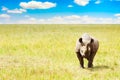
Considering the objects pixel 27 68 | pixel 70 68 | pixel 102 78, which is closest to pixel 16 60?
pixel 27 68

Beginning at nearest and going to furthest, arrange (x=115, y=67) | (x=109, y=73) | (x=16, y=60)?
(x=109, y=73), (x=115, y=67), (x=16, y=60)

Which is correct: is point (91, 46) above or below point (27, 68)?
above

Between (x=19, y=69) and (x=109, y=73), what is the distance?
382 centimetres

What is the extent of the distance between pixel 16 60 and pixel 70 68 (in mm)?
3481

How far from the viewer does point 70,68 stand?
13234 mm

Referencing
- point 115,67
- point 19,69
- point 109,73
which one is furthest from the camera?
point 115,67

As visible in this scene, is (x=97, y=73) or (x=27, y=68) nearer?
(x=97, y=73)

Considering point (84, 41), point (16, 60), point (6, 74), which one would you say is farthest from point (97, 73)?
point (16, 60)

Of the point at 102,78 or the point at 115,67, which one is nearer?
the point at 102,78

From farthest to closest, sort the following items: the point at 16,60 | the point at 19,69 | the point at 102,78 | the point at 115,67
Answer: the point at 16,60, the point at 115,67, the point at 19,69, the point at 102,78

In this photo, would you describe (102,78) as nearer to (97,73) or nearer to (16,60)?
(97,73)

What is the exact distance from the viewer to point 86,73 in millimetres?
12195

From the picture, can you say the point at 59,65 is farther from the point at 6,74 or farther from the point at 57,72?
the point at 6,74

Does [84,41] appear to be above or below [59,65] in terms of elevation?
above
